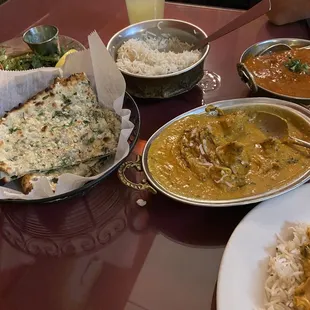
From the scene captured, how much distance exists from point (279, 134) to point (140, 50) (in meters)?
0.71

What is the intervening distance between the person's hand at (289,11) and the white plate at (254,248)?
1.15 metres

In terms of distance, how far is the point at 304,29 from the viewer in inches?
83.2

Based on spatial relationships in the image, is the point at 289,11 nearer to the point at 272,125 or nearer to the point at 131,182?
the point at 272,125

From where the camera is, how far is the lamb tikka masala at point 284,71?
1648 millimetres

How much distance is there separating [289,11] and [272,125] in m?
0.89

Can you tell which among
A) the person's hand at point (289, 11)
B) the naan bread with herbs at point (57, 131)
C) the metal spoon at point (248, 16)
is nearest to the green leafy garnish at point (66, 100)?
the naan bread with herbs at point (57, 131)

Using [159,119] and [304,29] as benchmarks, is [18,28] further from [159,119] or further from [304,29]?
[304,29]

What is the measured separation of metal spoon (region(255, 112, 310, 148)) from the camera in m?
1.43

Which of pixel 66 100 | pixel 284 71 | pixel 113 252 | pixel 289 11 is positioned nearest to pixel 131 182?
pixel 113 252

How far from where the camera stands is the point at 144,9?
6.98 feet

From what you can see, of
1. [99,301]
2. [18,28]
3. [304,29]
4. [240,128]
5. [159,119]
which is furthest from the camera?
[18,28]

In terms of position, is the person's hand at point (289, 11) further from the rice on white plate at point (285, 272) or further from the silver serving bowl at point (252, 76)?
the rice on white plate at point (285, 272)

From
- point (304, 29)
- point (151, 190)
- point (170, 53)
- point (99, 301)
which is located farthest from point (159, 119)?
point (304, 29)

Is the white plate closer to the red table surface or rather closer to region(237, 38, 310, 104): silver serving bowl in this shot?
the red table surface
